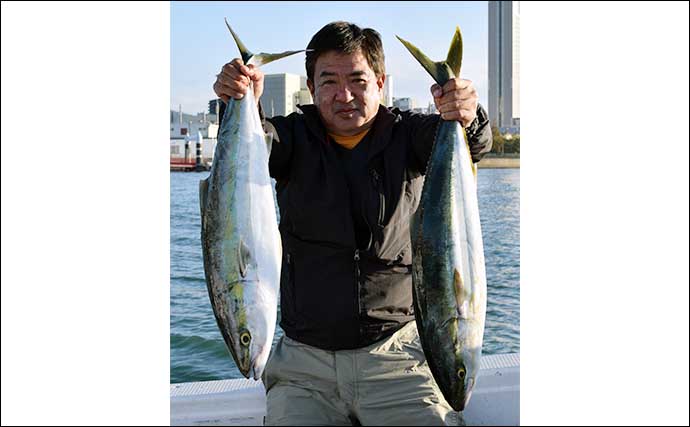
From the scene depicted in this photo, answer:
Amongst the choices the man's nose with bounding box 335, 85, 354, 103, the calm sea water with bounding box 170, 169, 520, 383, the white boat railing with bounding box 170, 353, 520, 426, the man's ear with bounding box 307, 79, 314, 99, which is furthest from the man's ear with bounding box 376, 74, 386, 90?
the calm sea water with bounding box 170, 169, 520, 383

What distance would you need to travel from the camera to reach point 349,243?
2393mm

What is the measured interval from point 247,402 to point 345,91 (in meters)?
1.40

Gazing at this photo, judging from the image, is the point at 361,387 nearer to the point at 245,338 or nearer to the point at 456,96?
the point at 245,338

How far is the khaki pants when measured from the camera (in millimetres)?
2438

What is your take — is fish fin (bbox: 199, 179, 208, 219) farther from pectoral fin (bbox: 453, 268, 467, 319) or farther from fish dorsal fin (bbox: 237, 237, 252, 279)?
pectoral fin (bbox: 453, 268, 467, 319)

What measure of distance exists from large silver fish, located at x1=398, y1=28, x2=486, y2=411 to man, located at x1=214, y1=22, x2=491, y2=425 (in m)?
0.38

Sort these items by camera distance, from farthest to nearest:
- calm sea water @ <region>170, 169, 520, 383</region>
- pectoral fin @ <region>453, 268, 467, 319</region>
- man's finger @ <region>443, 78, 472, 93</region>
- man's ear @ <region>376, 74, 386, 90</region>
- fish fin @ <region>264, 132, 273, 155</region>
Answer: calm sea water @ <region>170, 169, 520, 383</region> < man's ear @ <region>376, 74, 386, 90</region> < fish fin @ <region>264, 132, 273, 155</region> < man's finger @ <region>443, 78, 472, 93</region> < pectoral fin @ <region>453, 268, 467, 319</region>

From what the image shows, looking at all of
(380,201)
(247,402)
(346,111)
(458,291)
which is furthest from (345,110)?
(247,402)

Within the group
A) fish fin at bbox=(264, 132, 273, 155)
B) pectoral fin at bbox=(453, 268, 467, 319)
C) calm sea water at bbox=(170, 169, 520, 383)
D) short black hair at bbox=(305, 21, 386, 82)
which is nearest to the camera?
pectoral fin at bbox=(453, 268, 467, 319)

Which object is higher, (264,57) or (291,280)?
(264,57)

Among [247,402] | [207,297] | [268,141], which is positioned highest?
[268,141]

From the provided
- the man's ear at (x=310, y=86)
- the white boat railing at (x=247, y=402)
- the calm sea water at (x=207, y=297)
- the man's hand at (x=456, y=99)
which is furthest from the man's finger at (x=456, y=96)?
the calm sea water at (x=207, y=297)

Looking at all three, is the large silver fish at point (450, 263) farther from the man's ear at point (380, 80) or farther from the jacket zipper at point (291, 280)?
the jacket zipper at point (291, 280)

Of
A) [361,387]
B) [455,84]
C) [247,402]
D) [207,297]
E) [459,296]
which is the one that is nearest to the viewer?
[459,296]
